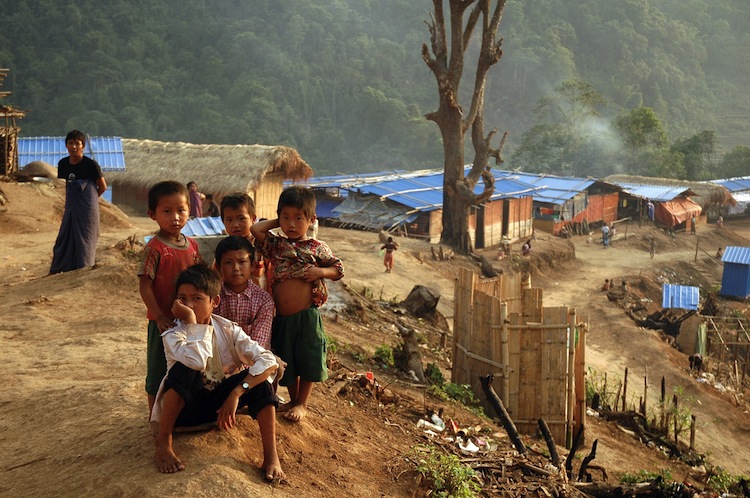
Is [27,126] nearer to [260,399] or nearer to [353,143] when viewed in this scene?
[353,143]

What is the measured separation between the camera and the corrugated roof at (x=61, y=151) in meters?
18.8

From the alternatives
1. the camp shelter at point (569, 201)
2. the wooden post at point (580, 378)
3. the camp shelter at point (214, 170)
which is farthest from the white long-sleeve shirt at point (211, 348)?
the camp shelter at point (569, 201)

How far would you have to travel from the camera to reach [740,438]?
1083 cm

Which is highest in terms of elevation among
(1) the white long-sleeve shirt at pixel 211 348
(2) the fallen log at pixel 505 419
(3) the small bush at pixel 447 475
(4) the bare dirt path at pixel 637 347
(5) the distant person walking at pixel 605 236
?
(1) the white long-sleeve shirt at pixel 211 348

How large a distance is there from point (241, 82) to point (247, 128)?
186 inches

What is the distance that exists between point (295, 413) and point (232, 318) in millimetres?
675

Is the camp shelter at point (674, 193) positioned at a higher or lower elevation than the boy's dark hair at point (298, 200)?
lower

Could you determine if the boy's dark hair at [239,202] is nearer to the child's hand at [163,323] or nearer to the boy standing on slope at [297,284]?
the boy standing on slope at [297,284]

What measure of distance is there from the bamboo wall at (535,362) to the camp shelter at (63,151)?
46.4 feet

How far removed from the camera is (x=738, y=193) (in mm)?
37531

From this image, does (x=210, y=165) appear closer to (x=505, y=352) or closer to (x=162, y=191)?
(x=505, y=352)

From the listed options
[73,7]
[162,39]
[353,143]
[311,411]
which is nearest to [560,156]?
[353,143]

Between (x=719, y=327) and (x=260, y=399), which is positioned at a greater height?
(x=260, y=399)

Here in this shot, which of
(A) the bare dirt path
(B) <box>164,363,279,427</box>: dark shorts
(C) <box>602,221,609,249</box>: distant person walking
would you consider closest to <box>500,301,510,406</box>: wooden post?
(A) the bare dirt path
